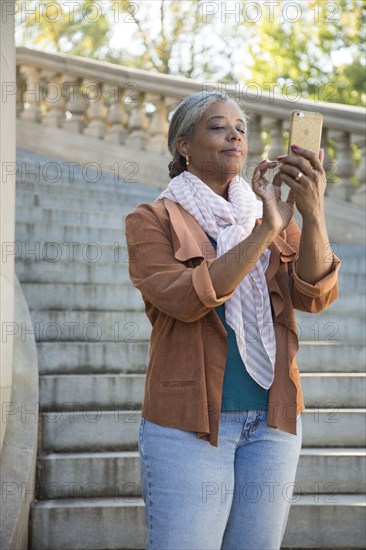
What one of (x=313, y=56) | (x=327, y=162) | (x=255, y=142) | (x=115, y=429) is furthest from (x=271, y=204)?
(x=313, y=56)

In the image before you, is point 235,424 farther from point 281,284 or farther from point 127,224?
point 127,224

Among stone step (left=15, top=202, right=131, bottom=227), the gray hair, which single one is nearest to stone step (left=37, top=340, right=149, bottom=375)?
stone step (left=15, top=202, right=131, bottom=227)

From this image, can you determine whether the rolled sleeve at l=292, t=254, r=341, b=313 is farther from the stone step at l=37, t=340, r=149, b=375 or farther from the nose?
the stone step at l=37, t=340, r=149, b=375

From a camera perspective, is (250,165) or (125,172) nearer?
(250,165)

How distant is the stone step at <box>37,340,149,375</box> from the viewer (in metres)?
5.06

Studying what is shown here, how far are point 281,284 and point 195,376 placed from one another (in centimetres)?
40

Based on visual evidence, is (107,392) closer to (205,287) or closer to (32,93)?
(205,287)

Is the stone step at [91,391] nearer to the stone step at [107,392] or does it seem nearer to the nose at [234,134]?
the stone step at [107,392]

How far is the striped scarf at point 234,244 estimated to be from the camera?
2.38 meters

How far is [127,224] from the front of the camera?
2.49 meters

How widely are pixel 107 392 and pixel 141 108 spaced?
5.60 meters

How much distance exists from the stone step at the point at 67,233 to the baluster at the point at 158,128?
124 inches

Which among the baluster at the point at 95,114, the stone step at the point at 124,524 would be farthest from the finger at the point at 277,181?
the baluster at the point at 95,114

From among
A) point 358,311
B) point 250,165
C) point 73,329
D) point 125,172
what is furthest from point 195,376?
point 125,172
